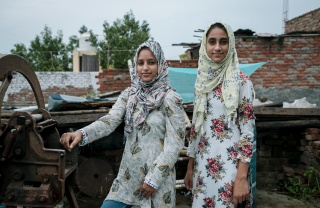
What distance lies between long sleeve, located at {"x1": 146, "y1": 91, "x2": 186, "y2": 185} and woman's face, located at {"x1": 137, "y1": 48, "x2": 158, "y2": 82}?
0.17 m

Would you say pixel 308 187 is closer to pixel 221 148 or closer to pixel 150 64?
pixel 221 148

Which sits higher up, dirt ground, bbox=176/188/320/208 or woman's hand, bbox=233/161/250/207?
woman's hand, bbox=233/161/250/207

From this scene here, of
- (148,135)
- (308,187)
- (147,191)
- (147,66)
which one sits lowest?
(308,187)

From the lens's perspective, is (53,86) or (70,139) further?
(53,86)

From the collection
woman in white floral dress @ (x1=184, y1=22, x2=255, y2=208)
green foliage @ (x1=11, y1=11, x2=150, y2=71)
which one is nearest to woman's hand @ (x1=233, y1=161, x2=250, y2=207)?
woman in white floral dress @ (x1=184, y1=22, x2=255, y2=208)

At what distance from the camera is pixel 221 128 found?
2.12 metres

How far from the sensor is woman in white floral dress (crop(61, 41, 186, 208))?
6.48 ft

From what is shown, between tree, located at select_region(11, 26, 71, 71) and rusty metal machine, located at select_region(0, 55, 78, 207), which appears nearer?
rusty metal machine, located at select_region(0, 55, 78, 207)

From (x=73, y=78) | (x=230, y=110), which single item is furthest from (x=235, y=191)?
(x=73, y=78)

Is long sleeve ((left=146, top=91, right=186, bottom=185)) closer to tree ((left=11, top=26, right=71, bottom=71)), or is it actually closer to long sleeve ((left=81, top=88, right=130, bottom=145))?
long sleeve ((left=81, top=88, right=130, bottom=145))

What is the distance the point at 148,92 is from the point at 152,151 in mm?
388

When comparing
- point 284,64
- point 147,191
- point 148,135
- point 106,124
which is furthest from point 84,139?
point 284,64

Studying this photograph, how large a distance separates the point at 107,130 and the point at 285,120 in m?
3.77

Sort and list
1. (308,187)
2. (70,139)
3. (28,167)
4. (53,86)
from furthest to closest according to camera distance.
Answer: (53,86) < (308,187) < (70,139) < (28,167)
